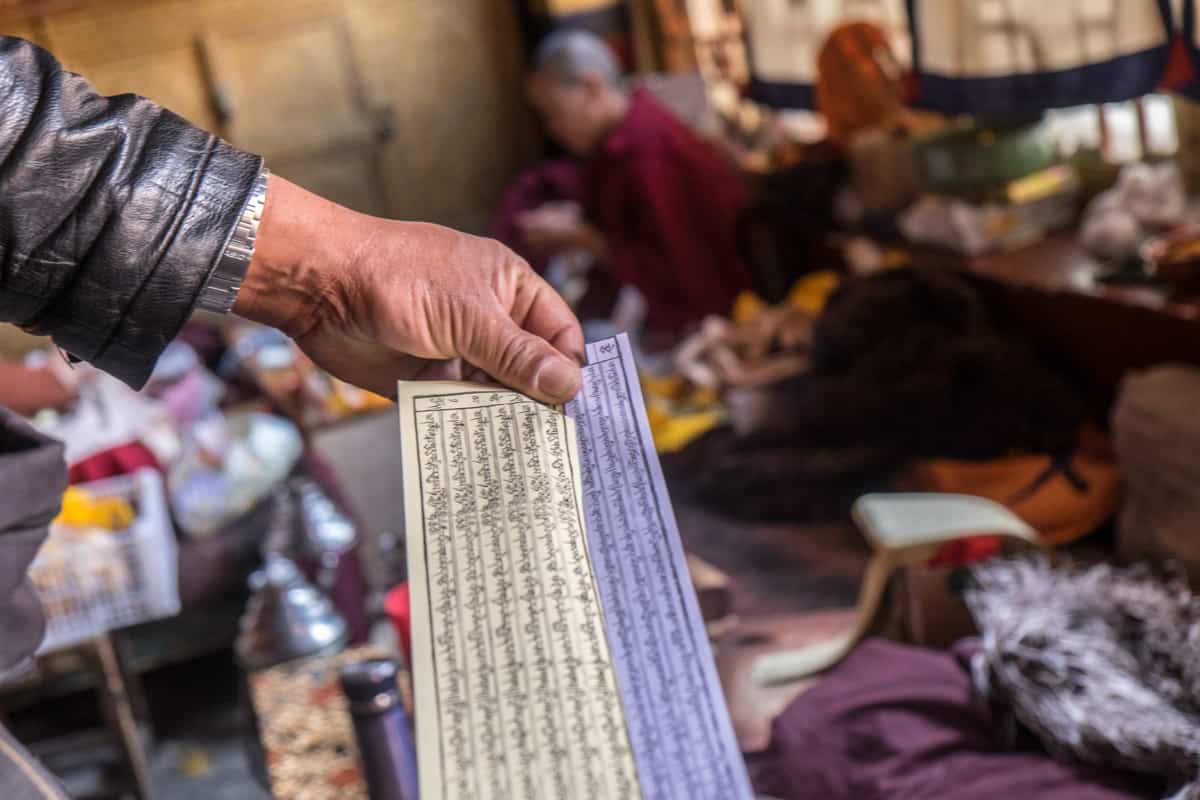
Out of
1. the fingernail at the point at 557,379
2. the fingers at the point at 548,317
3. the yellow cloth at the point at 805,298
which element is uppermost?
the fingers at the point at 548,317

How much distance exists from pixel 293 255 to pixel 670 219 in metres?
2.85

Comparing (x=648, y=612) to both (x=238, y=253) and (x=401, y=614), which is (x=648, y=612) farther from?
(x=401, y=614)

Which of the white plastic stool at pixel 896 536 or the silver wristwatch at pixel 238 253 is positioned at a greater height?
the silver wristwatch at pixel 238 253

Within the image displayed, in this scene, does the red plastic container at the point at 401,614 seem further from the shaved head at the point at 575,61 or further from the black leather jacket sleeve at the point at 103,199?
the shaved head at the point at 575,61

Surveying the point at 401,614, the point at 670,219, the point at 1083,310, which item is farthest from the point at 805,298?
the point at 401,614

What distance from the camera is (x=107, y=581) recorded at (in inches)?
80.8

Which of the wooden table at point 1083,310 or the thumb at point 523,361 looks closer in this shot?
the thumb at point 523,361

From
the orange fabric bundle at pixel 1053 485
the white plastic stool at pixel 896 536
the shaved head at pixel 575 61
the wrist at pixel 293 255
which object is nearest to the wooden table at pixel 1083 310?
the orange fabric bundle at pixel 1053 485

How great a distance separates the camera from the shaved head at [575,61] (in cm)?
372

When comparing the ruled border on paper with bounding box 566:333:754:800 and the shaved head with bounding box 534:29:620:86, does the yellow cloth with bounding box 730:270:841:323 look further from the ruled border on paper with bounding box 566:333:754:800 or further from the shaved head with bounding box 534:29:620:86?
the ruled border on paper with bounding box 566:333:754:800

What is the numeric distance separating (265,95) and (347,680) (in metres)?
5.08

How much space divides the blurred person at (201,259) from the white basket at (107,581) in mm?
1190

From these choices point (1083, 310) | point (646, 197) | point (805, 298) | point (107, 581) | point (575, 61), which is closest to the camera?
point (107, 581)

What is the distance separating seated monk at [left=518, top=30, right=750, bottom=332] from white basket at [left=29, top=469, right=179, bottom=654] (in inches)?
72.5
